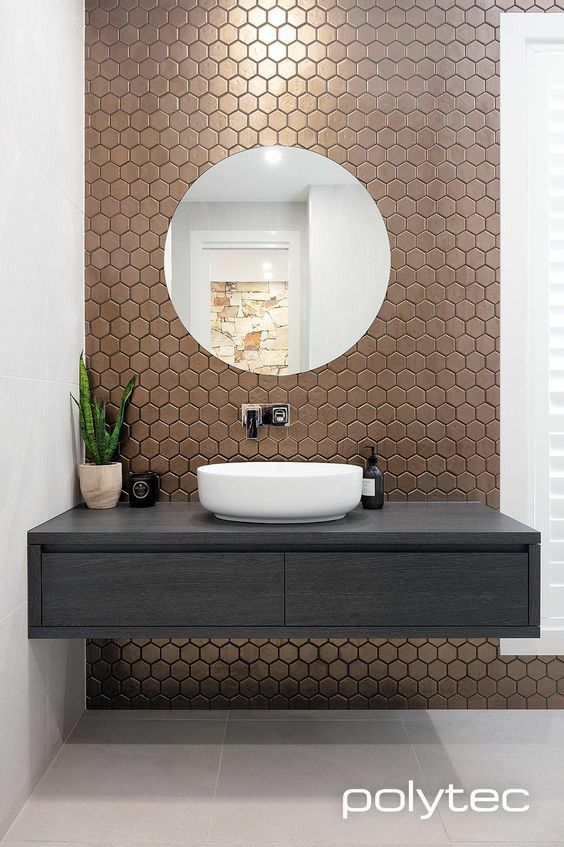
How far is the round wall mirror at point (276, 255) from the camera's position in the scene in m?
2.43

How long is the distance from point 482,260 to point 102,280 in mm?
1355

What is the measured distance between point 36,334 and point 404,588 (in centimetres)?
127

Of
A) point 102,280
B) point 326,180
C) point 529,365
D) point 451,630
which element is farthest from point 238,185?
point 451,630

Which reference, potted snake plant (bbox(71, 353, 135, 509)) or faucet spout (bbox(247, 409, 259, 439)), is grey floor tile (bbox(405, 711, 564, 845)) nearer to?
faucet spout (bbox(247, 409, 259, 439))

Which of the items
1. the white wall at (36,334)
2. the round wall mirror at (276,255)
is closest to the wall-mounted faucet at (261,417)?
the round wall mirror at (276,255)

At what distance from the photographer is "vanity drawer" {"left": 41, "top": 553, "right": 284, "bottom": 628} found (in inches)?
74.4

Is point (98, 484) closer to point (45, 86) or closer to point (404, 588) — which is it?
point (404, 588)

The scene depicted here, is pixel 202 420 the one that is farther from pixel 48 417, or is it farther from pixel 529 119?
pixel 529 119

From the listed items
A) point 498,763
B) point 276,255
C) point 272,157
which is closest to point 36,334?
point 276,255

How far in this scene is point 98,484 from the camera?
2.23 metres

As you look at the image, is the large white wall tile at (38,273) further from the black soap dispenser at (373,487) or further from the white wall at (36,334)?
the black soap dispenser at (373,487)

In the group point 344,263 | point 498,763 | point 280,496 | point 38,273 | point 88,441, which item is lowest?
point 498,763

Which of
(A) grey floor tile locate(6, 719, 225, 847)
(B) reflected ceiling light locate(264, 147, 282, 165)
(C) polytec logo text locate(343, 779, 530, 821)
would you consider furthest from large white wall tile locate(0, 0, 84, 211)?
(C) polytec logo text locate(343, 779, 530, 821)

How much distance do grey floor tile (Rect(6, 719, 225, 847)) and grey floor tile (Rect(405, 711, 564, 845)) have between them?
674mm
